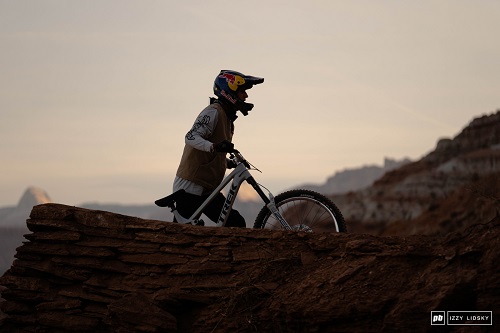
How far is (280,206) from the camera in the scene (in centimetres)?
1065

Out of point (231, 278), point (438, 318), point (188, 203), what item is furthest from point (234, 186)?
point (438, 318)

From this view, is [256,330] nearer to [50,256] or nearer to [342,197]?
[50,256]

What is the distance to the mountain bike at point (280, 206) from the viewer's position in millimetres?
10430

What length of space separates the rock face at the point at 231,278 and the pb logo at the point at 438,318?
0.20 feet

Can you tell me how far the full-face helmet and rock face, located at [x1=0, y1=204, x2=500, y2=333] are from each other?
6.88 ft

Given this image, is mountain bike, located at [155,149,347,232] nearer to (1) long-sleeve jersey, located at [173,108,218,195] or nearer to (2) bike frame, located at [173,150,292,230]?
(2) bike frame, located at [173,150,292,230]

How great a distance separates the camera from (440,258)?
9047 mm

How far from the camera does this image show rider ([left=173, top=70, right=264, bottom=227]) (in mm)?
11086

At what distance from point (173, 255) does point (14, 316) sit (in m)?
2.82

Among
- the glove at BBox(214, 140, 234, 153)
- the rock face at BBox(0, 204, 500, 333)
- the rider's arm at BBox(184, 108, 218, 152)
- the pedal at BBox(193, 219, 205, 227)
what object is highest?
the rider's arm at BBox(184, 108, 218, 152)

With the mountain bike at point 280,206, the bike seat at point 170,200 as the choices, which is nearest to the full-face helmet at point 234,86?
the mountain bike at point 280,206

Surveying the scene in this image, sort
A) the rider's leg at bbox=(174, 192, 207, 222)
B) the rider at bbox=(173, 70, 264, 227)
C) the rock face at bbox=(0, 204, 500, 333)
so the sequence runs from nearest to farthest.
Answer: the rock face at bbox=(0, 204, 500, 333) → the rider at bbox=(173, 70, 264, 227) → the rider's leg at bbox=(174, 192, 207, 222)

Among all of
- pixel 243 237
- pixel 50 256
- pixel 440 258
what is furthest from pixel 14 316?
pixel 440 258

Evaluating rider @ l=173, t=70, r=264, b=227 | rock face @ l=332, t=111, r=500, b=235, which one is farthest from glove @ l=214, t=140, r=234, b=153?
rock face @ l=332, t=111, r=500, b=235
